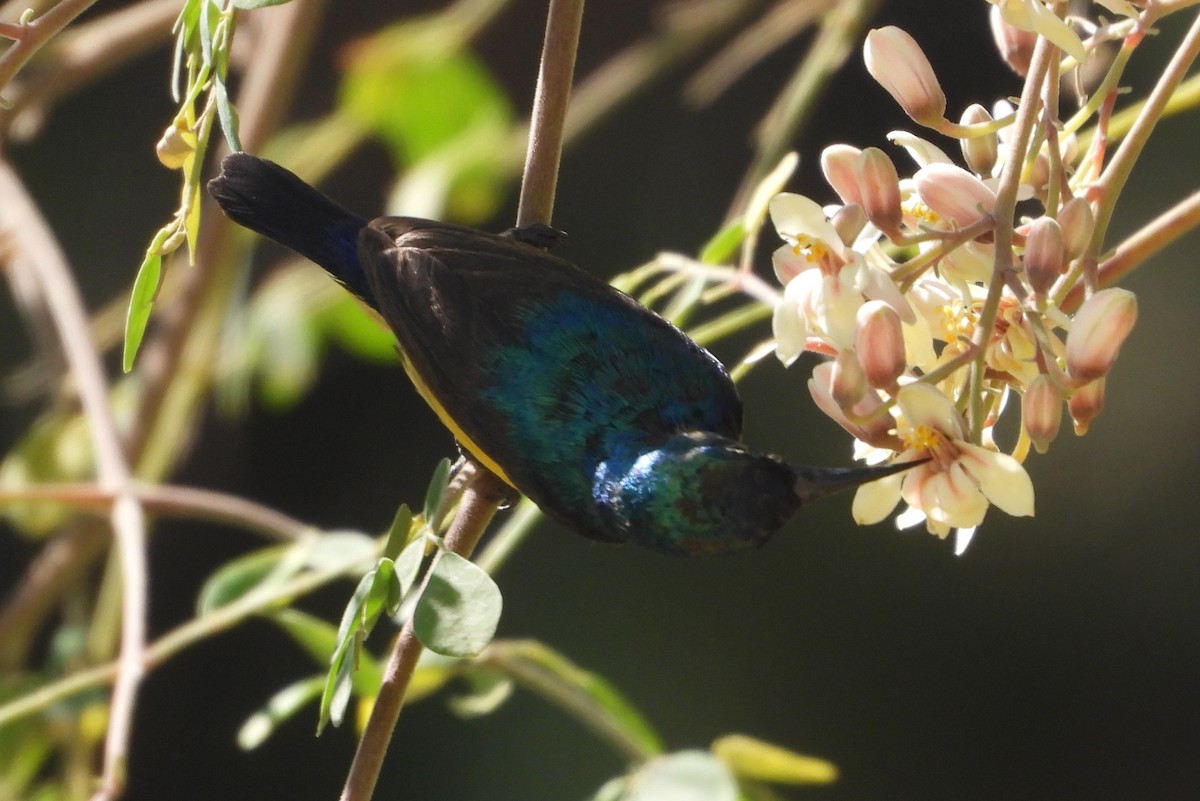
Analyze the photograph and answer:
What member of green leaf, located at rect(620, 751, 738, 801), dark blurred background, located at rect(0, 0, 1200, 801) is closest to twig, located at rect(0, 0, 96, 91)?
green leaf, located at rect(620, 751, 738, 801)

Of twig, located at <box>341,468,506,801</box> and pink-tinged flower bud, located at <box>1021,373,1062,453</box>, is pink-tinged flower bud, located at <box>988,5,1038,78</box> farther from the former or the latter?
twig, located at <box>341,468,506,801</box>

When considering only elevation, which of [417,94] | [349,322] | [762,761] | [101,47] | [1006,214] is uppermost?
[101,47]

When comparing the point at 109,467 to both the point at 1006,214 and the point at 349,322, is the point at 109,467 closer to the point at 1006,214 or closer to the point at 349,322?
the point at 349,322

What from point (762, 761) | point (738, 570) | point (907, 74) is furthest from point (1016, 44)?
point (738, 570)

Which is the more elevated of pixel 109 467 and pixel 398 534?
pixel 109 467

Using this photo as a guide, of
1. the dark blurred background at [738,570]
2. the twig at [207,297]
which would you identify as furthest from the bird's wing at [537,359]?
the dark blurred background at [738,570]

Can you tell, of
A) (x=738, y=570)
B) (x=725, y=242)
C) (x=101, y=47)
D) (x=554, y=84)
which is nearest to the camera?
(x=554, y=84)

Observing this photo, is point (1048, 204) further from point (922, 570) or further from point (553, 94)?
point (922, 570)
